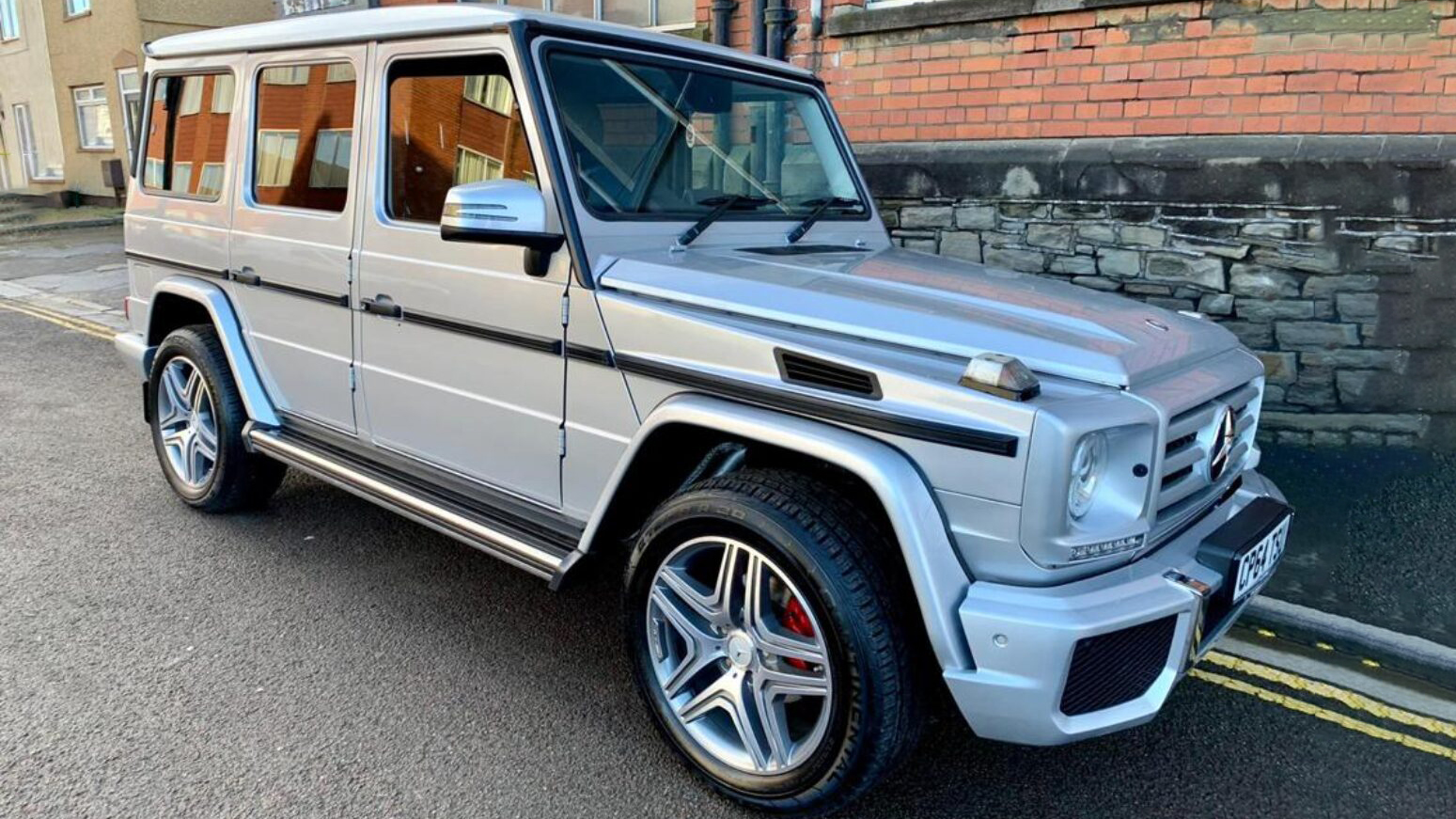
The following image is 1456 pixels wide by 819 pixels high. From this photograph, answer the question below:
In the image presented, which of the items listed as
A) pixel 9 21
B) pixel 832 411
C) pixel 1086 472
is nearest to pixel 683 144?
pixel 832 411

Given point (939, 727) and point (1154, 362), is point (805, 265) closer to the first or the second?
point (1154, 362)

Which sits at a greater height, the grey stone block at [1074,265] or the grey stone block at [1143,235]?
the grey stone block at [1143,235]

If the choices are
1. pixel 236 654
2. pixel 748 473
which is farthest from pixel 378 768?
pixel 748 473

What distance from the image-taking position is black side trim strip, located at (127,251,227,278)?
438 cm

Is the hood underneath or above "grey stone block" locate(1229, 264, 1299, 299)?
above

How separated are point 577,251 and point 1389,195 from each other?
14.7ft

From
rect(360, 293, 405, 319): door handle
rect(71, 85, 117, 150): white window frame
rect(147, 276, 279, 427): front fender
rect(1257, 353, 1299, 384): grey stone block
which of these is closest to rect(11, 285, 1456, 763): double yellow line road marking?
rect(1257, 353, 1299, 384): grey stone block

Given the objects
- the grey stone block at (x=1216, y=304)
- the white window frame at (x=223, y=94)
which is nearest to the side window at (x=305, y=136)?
the white window frame at (x=223, y=94)

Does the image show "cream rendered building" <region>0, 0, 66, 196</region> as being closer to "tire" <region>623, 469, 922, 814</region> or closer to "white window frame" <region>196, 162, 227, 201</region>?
"white window frame" <region>196, 162, 227, 201</region>

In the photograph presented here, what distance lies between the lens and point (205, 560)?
13.8 ft

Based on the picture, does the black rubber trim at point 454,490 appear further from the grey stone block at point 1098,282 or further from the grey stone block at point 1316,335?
the grey stone block at point 1316,335

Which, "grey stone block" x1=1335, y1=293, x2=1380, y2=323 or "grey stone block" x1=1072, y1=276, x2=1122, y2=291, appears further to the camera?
"grey stone block" x1=1072, y1=276, x2=1122, y2=291

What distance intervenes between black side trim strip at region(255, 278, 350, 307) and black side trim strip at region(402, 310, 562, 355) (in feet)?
1.34

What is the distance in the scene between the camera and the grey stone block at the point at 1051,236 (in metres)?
6.09
